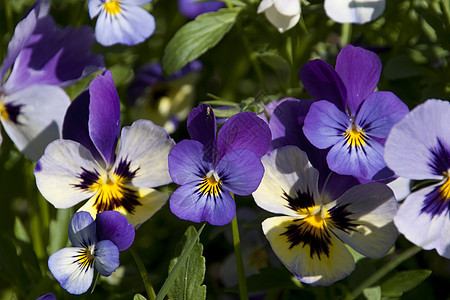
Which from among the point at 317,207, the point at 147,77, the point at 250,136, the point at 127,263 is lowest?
the point at 127,263

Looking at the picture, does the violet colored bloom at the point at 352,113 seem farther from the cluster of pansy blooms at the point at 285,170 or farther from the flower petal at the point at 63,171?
the flower petal at the point at 63,171

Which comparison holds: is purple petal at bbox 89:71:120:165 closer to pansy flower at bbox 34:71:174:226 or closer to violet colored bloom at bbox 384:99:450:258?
pansy flower at bbox 34:71:174:226

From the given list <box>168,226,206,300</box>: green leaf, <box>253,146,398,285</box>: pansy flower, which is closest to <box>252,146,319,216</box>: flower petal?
<box>253,146,398,285</box>: pansy flower

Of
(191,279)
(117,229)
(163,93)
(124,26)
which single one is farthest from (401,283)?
(163,93)

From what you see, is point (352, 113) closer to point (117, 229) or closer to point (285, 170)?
point (285, 170)

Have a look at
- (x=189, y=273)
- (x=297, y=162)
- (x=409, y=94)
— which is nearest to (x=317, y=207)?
(x=297, y=162)

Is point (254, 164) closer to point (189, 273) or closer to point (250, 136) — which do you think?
point (250, 136)

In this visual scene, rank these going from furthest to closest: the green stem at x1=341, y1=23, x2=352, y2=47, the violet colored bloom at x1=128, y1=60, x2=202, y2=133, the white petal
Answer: the violet colored bloom at x1=128, y1=60, x2=202, y2=133, the green stem at x1=341, y1=23, x2=352, y2=47, the white petal
